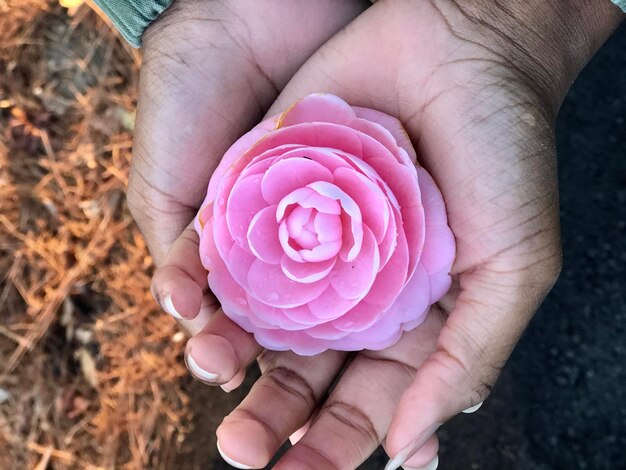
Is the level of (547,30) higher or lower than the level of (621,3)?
lower

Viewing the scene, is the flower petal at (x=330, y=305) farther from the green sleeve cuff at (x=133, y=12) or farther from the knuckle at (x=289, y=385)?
the green sleeve cuff at (x=133, y=12)

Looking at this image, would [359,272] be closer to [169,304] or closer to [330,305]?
[330,305]

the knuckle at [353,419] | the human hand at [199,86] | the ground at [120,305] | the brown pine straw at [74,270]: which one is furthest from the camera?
the brown pine straw at [74,270]

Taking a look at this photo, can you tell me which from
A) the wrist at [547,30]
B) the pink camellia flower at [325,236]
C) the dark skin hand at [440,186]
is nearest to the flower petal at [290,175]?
the pink camellia flower at [325,236]

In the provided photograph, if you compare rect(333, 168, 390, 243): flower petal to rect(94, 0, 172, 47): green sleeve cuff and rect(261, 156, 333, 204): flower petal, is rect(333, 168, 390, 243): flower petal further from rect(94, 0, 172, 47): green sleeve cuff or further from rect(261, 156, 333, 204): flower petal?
rect(94, 0, 172, 47): green sleeve cuff

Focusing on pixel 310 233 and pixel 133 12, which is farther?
pixel 133 12

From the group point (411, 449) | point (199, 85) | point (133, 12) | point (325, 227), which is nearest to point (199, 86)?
point (199, 85)

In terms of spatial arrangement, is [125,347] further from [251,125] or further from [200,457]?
[251,125]

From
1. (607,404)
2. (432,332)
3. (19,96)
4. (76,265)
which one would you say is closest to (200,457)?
(76,265)
